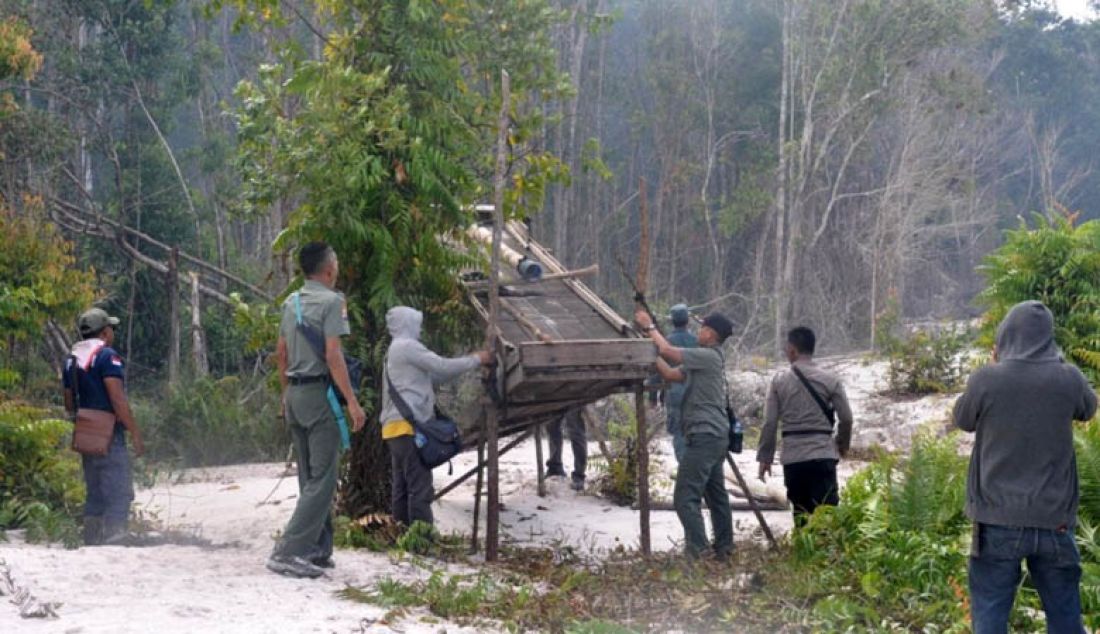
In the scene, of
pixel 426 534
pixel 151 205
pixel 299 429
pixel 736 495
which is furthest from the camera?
pixel 151 205

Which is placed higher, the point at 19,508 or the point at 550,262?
the point at 550,262

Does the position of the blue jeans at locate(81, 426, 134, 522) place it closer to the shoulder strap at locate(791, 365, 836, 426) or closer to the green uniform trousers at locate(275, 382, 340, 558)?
the green uniform trousers at locate(275, 382, 340, 558)

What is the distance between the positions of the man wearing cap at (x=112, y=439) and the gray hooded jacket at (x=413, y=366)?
181 centimetres

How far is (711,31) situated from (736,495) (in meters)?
29.3

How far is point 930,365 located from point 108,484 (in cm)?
1290

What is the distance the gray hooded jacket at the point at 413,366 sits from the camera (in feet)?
27.6

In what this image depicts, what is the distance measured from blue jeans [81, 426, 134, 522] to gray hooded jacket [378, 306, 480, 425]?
1861 millimetres

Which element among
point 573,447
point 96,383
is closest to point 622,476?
point 573,447

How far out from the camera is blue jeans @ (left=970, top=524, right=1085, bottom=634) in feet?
17.3

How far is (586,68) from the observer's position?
40.5 meters

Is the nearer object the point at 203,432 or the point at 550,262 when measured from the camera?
the point at 550,262

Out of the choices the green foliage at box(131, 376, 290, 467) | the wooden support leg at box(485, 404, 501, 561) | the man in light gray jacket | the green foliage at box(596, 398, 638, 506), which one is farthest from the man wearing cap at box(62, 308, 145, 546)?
the green foliage at box(131, 376, 290, 467)

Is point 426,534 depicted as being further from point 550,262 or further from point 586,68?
point 586,68

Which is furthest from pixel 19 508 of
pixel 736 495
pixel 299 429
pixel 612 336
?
pixel 736 495
